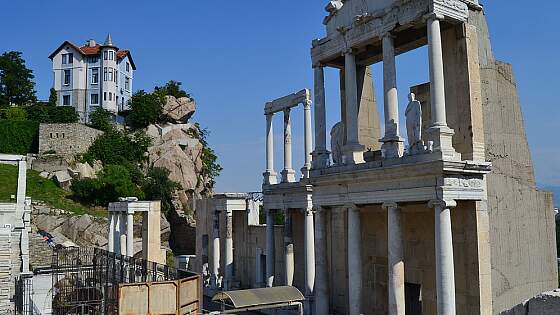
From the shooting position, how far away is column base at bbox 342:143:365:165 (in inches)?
663

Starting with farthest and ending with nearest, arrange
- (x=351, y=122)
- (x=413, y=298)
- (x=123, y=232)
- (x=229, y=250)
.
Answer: (x=123, y=232) → (x=229, y=250) → (x=351, y=122) → (x=413, y=298)

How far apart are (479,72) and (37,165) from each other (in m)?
42.3

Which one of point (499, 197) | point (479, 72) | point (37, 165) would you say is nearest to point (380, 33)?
point (479, 72)

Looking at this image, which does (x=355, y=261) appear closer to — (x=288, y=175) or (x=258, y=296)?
(x=258, y=296)

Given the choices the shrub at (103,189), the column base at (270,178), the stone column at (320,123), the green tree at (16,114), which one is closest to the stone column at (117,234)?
the shrub at (103,189)

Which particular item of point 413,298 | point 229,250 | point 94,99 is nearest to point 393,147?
point 413,298

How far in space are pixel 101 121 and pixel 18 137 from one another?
786cm

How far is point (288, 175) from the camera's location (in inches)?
1004

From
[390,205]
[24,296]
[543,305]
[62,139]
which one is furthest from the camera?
[62,139]

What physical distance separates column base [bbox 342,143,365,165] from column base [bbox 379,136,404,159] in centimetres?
142

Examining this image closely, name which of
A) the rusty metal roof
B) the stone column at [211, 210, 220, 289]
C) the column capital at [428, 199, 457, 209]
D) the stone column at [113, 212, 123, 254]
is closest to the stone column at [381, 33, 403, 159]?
the column capital at [428, 199, 457, 209]

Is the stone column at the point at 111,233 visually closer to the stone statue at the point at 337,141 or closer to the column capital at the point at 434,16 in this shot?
the stone statue at the point at 337,141

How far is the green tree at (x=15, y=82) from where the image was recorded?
60.4 m

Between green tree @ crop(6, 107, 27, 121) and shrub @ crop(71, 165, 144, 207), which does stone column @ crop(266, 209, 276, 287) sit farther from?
green tree @ crop(6, 107, 27, 121)
